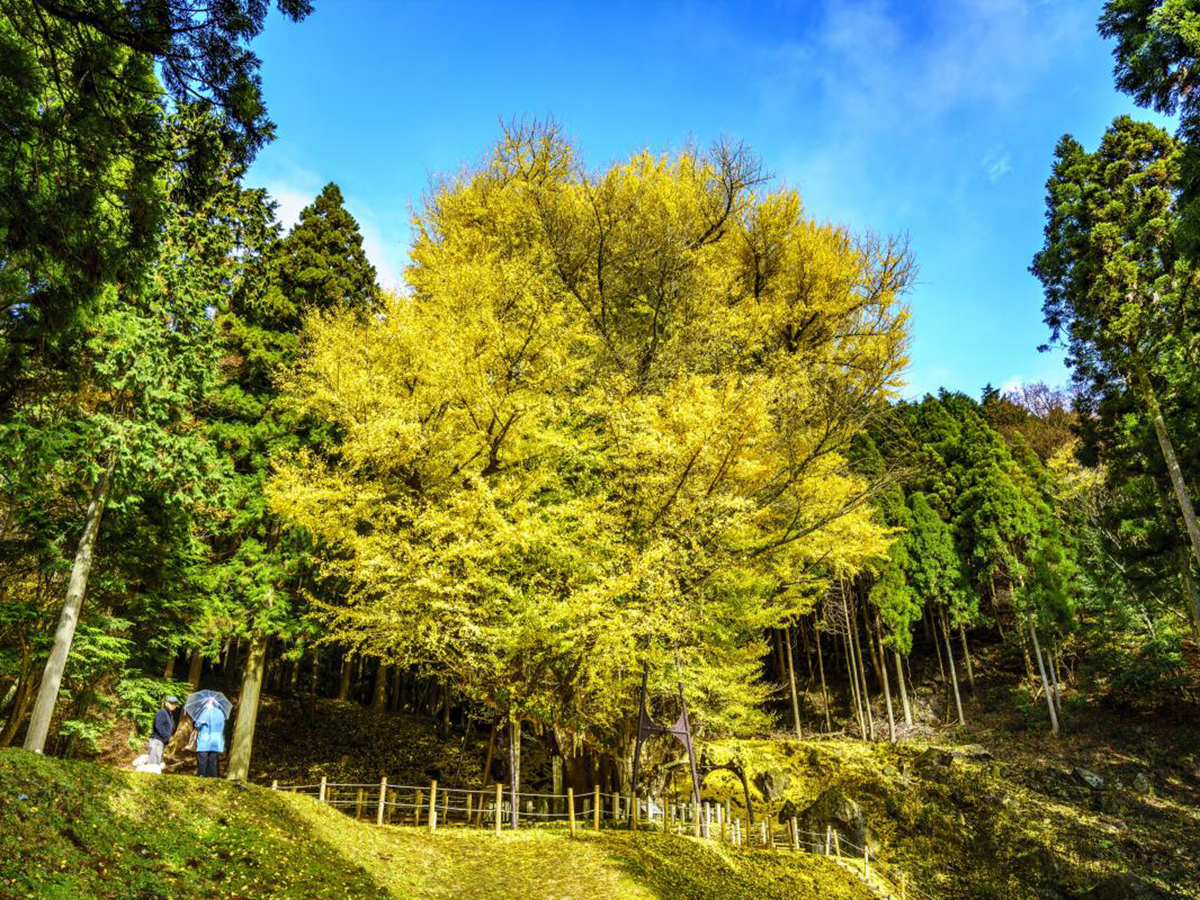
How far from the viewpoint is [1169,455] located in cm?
1285

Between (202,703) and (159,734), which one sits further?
(202,703)

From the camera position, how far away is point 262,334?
15.5 metres

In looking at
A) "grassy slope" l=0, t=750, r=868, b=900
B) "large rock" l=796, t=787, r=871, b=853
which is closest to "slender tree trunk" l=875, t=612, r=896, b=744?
"large rock" l=796, t=787, r=871, b=853

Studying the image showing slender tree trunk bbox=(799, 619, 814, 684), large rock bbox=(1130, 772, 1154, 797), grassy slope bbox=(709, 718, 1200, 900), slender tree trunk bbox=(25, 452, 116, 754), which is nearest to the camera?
slender tree trunk bbox=(25, 452, 116, 754)

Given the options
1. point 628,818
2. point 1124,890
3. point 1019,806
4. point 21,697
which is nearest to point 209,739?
point 21,697

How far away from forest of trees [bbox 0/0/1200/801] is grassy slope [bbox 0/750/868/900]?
7.84ft

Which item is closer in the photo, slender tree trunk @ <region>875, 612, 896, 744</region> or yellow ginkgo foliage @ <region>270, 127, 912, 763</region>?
yellow ginkgo foliage @ <region>270, 127, 912, 763</region>

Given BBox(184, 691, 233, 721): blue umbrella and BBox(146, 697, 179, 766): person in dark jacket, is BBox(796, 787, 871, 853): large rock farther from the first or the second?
BBox(146, 697, 179, 766): person in dark jacket

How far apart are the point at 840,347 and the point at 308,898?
14494 mm

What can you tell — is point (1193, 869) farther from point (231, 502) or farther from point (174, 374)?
point (174, 374)

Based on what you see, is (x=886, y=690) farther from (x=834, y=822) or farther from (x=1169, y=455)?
(x=1169, y=455)

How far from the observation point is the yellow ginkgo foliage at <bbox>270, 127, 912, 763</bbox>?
10.1 m

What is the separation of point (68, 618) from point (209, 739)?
2989mm

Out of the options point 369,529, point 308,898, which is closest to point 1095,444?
point 369,529
